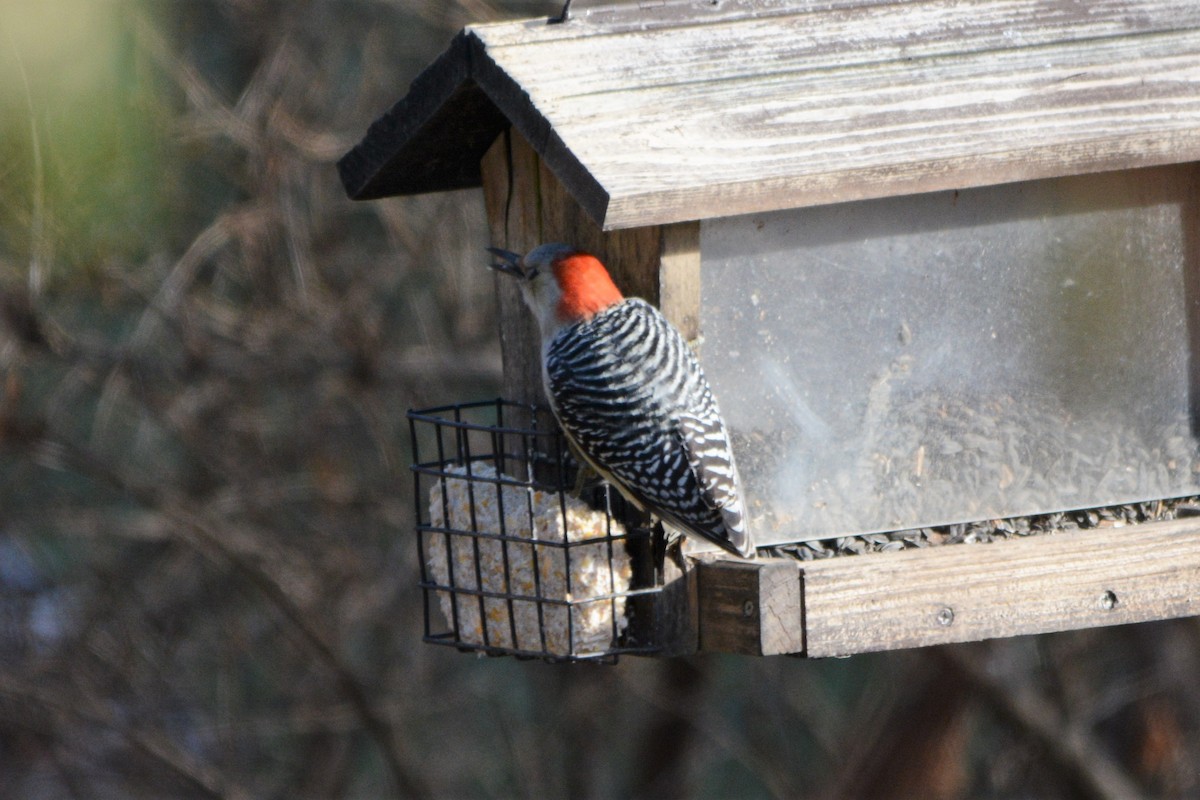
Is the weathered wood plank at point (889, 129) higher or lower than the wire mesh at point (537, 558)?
higher

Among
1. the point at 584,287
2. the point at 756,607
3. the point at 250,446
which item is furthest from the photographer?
the point at 250,446

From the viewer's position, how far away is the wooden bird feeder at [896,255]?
2.79 metres

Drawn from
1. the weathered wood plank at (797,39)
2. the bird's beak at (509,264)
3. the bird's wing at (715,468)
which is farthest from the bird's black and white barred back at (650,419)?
the weathered wood plank at (797,39)

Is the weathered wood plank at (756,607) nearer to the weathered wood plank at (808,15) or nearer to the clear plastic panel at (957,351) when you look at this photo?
the clear plastic panel at (957,351)

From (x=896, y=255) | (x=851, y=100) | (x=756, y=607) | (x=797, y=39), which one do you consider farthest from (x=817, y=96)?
(x=756, y=607)

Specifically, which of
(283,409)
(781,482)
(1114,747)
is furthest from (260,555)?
(1114,747)

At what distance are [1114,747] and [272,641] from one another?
3.54 metres

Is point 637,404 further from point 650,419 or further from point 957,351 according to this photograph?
point 957,351

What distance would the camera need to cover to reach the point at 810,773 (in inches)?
303

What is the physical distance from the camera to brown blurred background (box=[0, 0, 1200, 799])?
209 inches

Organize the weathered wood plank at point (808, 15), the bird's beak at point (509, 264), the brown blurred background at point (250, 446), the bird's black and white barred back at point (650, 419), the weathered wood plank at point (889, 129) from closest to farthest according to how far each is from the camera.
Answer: the weathered wood plank at point (889, 129), the bird's black and white barred back at point (650, 419), the weathered wood plank at point (808, 15), the bird's beak at point (509, 264), the brown blurred background at point (250, 446)

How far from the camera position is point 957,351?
3.17 m

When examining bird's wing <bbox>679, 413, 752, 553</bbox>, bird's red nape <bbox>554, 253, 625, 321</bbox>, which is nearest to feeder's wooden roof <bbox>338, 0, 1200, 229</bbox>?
bird's red nape <bbox>554, 253, 625, 321</bbox>

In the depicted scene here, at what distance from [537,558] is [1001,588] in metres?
Result: 0.94
